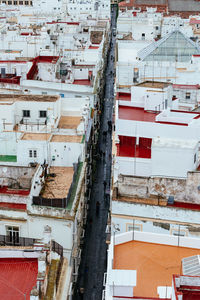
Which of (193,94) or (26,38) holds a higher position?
(26,38)

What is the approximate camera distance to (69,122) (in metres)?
44.7

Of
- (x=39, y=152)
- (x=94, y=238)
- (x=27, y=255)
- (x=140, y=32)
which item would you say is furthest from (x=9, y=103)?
(x=140, y=32)

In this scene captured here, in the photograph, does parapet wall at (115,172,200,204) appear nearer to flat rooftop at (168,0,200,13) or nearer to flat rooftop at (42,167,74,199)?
flat rooftop at (42,167,74,199)

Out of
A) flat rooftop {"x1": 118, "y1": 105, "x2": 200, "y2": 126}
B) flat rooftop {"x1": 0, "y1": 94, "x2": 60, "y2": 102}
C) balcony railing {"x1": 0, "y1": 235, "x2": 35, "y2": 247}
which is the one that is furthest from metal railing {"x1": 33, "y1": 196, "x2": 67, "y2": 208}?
flat rooftop {"x1": 0, "y1": 94, "x2": 60, "y2": 102}

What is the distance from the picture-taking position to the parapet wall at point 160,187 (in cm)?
2922

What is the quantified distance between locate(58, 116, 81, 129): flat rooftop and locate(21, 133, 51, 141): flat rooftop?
5.72m

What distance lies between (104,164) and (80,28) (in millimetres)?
42488

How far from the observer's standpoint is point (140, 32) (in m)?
77.6

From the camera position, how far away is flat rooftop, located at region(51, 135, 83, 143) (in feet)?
120

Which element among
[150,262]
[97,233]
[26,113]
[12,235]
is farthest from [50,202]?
[26,113]

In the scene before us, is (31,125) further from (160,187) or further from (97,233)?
(160,187)

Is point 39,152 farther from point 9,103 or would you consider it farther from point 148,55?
point 148,55

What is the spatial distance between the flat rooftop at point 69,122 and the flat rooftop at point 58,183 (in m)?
8.09

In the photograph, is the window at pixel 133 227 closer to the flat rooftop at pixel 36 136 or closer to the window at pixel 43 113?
the flat rooftop at pixel 36 136
